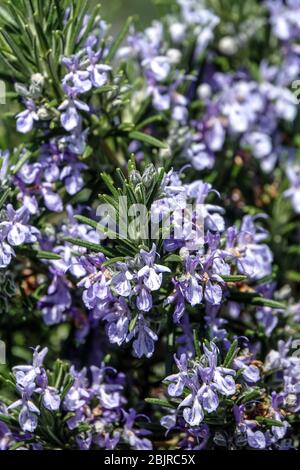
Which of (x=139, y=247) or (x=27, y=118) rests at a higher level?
(x=27, y=118)

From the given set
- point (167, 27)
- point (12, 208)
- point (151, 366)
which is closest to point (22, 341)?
point (151, 366)

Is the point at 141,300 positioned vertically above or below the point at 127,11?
below

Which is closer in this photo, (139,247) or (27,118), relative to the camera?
(139,247)

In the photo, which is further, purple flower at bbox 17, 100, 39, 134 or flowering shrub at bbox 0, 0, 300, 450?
purple flower at bbox 17, 100, 39, 134

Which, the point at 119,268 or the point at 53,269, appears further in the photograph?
the point at 53,269

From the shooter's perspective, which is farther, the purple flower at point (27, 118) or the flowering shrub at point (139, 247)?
the purple flower at point (27, 118)

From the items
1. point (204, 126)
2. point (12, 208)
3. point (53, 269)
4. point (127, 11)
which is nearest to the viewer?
point (12, 208)

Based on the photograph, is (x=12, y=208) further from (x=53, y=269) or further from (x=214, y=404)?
(x=214, y=404)

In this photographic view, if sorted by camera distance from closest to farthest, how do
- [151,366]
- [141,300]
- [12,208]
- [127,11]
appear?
1. [141,300]
2. [12,208]
3. [151,366]
4. [127,11]
